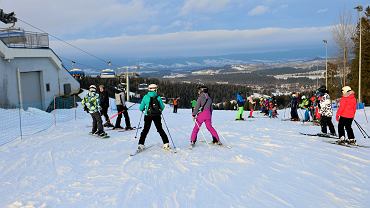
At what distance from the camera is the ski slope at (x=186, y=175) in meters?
6.06

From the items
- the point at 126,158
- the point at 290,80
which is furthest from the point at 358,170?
the point at 290,80

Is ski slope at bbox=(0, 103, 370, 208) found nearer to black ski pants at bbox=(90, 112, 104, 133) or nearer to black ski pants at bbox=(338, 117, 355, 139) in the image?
black ski pants at bbox=(338, 117, 355, 139)

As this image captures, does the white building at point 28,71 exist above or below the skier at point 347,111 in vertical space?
above

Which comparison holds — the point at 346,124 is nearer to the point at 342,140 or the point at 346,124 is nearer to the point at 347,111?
the point at 347,111

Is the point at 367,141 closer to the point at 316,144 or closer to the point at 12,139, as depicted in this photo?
the point at 316,144

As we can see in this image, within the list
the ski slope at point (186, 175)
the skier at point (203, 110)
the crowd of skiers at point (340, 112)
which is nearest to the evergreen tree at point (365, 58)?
the crowd of skiers at point (340, 112)

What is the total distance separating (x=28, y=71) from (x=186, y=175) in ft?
67.4

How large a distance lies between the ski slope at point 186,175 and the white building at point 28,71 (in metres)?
11.9

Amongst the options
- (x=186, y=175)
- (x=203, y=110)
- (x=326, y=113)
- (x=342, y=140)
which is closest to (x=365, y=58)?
(x=326, y=113)

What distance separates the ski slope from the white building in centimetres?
1191

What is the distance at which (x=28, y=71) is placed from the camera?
24500 mm

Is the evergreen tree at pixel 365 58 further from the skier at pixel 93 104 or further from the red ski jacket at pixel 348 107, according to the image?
the skier at pixel 93 104

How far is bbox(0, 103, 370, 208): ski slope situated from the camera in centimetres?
606

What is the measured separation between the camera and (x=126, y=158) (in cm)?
916
